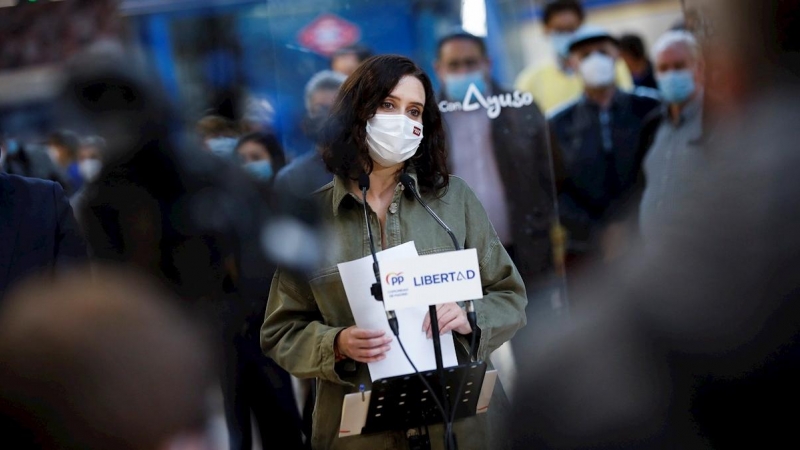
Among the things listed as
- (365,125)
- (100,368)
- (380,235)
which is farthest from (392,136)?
(100,368)

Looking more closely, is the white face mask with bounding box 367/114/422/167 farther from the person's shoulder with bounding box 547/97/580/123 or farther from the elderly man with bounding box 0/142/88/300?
the person's shoulder with bounding box 547/97/580/123

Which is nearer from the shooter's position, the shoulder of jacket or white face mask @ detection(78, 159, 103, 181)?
the shoulder of jacket

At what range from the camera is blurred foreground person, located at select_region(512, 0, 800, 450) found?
210 cm

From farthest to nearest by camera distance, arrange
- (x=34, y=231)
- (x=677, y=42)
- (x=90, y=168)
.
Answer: (x=677, y=42) → (x=90, y=168) → (x=34, y=231)

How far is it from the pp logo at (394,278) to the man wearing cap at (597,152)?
1.34 metres

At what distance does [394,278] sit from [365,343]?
0.18 metres

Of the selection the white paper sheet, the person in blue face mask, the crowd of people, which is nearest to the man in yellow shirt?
the crowd of people

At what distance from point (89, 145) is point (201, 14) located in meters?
0.50

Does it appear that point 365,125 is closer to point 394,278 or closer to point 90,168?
point 394,278

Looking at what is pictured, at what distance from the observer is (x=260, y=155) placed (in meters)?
2.65

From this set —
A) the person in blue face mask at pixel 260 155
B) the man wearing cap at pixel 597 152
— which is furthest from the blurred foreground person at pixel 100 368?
the man wearing cap at pixel 597 152

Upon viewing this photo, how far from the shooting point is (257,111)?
8.77 ft

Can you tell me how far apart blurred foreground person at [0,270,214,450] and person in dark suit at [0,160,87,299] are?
5 cm

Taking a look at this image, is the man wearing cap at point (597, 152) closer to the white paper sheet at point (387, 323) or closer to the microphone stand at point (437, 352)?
the white paper sheet at point (387, 323)
